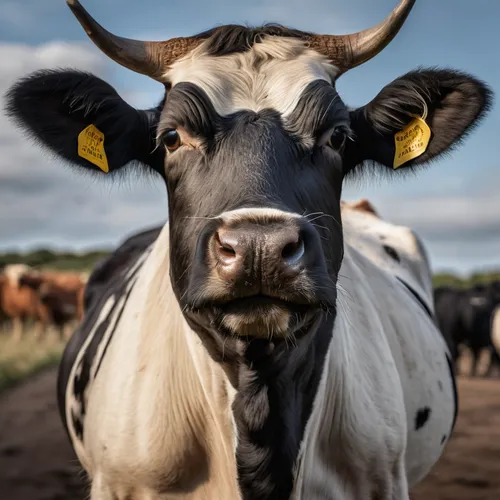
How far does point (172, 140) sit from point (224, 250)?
855 millimetres

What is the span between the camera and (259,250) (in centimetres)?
225

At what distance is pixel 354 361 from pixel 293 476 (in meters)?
0.74

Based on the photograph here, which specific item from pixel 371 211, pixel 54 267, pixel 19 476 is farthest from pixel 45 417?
pixel 54 267

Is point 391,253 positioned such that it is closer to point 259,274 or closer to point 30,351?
point 259,274

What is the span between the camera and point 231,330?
8.07 ft

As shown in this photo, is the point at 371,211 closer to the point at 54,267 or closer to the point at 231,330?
the point at 231,330

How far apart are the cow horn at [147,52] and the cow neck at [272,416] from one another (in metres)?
1.37

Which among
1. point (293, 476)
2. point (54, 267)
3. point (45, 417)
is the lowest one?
point (54, 267)

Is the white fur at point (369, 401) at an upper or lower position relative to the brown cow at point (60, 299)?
upper

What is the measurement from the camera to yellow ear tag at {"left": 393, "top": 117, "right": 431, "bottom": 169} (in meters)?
3.42

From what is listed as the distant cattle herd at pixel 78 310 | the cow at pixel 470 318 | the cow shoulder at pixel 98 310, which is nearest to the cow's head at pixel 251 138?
the cow shoulder at pixel 98 310

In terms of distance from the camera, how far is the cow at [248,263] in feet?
8.00

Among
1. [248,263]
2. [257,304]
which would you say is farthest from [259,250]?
[257,304]

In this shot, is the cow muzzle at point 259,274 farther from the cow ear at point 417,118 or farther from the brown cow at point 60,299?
the brown cow at point 60,299
